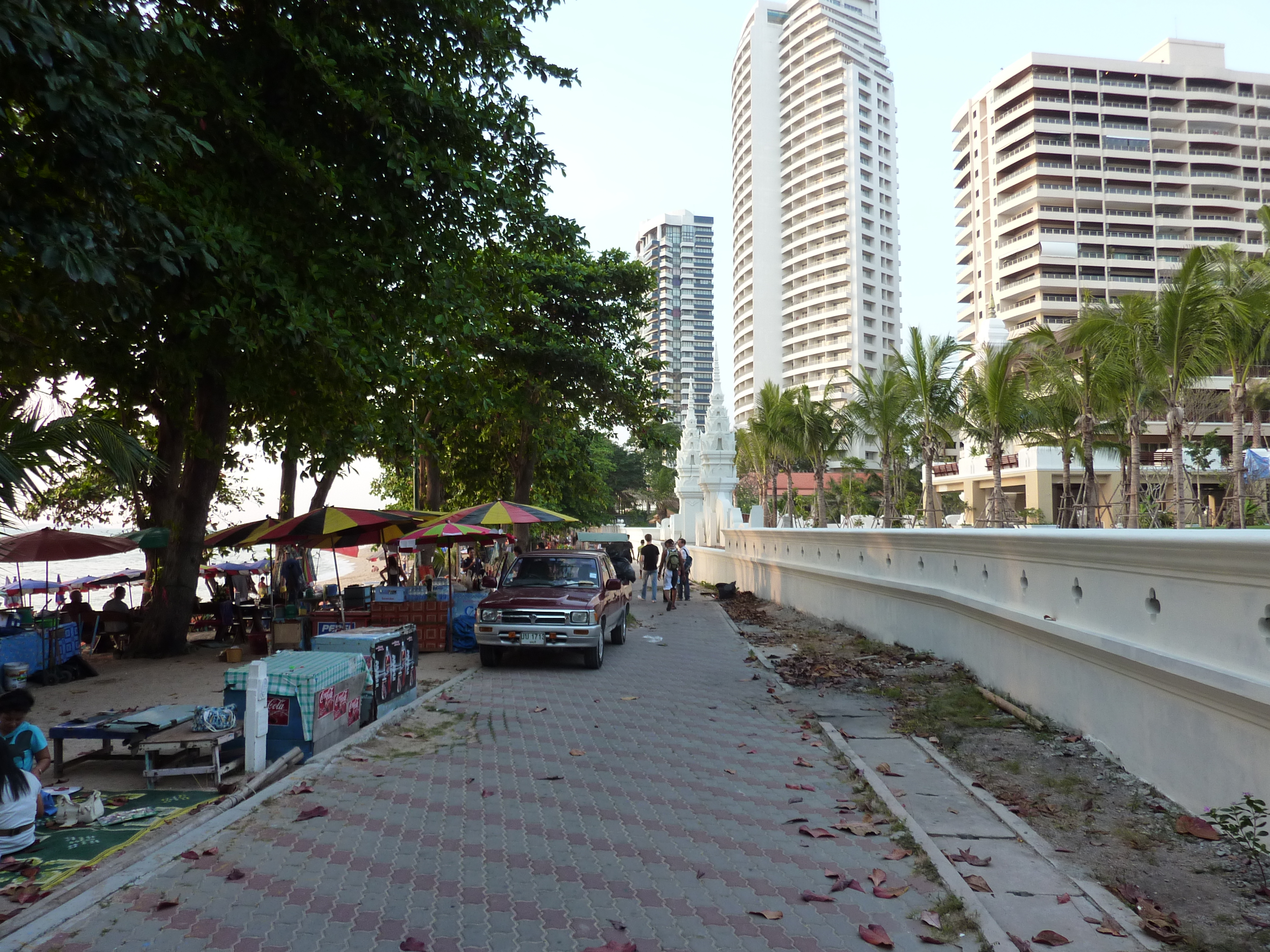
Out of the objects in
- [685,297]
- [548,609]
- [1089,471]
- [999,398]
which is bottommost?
[548,609]

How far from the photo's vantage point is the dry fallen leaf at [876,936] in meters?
4.36

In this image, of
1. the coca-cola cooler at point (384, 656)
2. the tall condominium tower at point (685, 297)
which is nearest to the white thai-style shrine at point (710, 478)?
the coca-cola cooler at point (384, 656)

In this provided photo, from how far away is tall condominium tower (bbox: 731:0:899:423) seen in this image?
→ 111m

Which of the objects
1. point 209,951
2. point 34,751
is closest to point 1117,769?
point 209,951

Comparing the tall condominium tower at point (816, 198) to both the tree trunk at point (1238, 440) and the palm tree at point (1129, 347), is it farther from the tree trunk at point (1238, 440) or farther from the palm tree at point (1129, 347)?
the tree trunk at point (1238, 440)

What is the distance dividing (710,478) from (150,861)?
106 ft

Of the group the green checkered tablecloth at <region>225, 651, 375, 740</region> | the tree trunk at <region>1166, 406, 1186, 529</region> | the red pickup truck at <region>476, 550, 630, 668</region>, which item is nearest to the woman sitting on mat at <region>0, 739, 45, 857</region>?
the green checkered tablecloth at <region>225, 651, 375, 740</region>

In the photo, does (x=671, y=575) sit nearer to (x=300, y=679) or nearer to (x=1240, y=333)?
(x=1240, y=333)

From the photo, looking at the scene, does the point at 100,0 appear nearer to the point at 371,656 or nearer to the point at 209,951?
the point at 371,656

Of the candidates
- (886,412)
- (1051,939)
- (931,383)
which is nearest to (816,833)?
(1051,939)

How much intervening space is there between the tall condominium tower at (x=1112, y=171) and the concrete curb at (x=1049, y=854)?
77.4 meters

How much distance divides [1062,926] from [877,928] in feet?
3.01

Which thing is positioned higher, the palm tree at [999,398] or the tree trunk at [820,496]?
the palm tree at [999,398]

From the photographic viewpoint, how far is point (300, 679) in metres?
7.76
